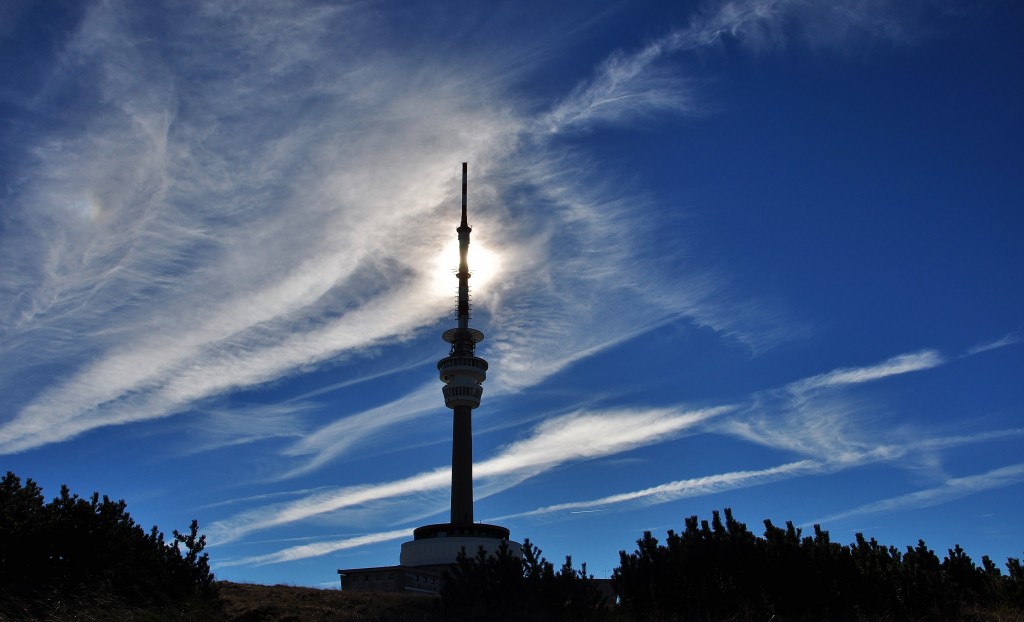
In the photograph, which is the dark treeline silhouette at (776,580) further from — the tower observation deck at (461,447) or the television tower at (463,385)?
the television tower at (463,385)

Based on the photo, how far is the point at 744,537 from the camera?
2972 cm

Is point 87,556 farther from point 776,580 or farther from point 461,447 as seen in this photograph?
point 461,447

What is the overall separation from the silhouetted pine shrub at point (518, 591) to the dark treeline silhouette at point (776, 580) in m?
2.18

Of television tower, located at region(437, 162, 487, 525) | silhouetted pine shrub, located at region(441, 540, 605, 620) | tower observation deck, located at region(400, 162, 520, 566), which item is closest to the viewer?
silhouetted pine shrub, located at region(441, 540, 605, 620)

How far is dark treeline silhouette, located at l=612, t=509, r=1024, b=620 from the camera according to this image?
1089 inches

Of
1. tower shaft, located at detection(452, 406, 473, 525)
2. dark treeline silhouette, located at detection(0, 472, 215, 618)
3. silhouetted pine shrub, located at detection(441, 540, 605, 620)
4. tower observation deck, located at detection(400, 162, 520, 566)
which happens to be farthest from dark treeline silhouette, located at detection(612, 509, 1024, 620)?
tower shaft, located at detection(452, 406, 473, 525)

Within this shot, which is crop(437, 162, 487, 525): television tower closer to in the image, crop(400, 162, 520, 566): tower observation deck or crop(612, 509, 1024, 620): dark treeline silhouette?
crop(400, 162, 520, 566): tower observation deck

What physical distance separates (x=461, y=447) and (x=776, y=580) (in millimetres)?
71358

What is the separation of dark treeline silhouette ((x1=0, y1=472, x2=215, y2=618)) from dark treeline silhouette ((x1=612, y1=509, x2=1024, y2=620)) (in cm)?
1747

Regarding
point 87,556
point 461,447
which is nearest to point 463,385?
point 461,447

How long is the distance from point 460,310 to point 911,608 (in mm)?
87487

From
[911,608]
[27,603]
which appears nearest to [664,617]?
[911,608]

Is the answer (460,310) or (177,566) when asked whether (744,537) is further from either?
(460,310)

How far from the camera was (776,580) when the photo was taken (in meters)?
28.5
